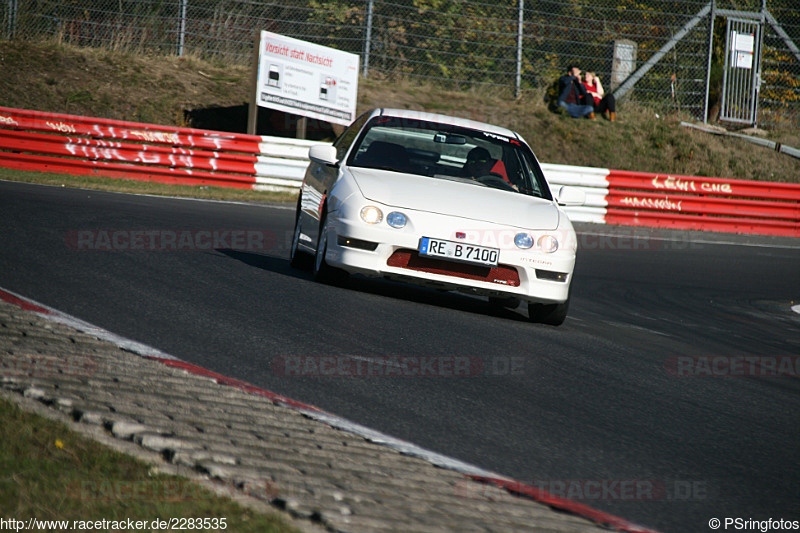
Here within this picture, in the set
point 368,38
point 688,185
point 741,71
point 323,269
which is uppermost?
point 741,71

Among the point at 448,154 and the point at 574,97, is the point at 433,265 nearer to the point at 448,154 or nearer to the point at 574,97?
the point at 448,154

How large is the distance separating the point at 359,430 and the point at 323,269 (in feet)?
12.4

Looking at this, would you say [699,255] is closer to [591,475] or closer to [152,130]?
[152,130]

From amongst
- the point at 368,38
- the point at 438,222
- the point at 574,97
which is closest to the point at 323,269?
the point at 438,222

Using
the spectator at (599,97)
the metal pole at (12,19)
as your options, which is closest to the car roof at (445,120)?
the spectator at (599,97)

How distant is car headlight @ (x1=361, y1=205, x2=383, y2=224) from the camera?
7.23 metres

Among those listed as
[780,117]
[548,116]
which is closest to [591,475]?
[548,116]

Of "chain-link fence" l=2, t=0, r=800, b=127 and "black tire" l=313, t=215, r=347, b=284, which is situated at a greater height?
"chain-link fence" l=2, t=0, r=800, b=127

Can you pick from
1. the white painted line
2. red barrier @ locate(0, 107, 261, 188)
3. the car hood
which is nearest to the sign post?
red barrier @ locate(0, 107, 261, 188)

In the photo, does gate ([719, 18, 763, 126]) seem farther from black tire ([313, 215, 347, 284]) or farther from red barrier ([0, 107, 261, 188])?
black tire ([313, 215, 347, 284])

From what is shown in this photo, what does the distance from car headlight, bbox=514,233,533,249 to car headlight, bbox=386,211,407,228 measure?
34.2 inches

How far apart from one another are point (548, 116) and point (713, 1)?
205 inches

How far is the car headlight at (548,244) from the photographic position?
7441mm

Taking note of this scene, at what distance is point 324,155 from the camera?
26.4ft
